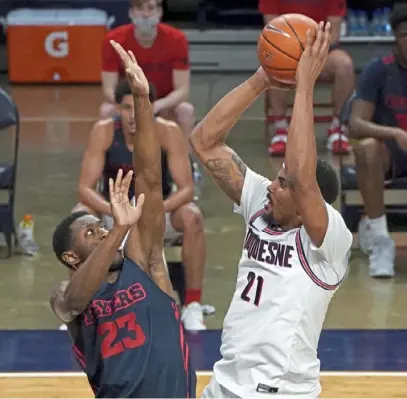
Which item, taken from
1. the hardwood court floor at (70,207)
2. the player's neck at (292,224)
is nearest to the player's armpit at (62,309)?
the player's neck at (292,224)

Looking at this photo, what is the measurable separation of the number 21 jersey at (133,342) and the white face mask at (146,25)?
4.30 meters

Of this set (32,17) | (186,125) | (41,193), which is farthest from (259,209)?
(32,17)

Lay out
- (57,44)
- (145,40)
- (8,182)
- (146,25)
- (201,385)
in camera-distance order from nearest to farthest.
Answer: (201,385) < (8,182) < (146,25) < (145,40) < (57,44)

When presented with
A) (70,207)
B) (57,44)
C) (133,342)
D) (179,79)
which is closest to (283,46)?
(133,342)

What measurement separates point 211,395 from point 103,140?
9.49 feet

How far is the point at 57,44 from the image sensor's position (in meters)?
12.4

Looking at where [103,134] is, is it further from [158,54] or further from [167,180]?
[158,54]

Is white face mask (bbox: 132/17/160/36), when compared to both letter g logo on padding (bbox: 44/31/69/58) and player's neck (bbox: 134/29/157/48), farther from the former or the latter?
letter g logo on padding (bbox: 44/31/69/58)

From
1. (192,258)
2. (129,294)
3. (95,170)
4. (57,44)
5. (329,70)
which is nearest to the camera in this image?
(129,294)

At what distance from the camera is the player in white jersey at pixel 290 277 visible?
370cm

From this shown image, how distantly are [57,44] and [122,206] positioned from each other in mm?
9055

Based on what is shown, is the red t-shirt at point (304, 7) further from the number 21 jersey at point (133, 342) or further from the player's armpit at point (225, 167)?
the number 21 jersey at point (133, 342)

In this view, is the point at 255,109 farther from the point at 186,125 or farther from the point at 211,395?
the point at 211,395

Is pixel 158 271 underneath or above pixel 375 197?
above
